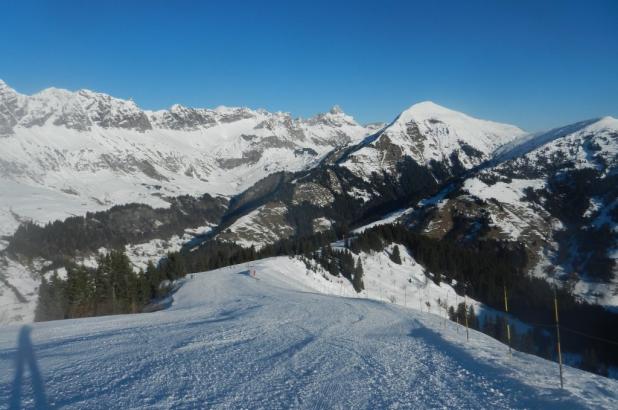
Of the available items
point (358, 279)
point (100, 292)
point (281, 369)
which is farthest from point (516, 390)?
point (358, 279)

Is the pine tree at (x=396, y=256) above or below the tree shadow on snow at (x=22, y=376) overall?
above

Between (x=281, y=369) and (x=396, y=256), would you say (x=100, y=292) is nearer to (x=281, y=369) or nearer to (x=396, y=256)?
(x=281, y=369)

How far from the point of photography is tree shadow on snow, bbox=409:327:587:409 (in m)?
11.7

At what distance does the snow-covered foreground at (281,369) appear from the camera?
38.8ft

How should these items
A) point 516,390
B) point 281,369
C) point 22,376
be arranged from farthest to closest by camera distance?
1. point 281,369
2. point 22,376
3. point 516,390

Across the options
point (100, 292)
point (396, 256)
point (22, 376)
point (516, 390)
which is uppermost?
point (396, 256)

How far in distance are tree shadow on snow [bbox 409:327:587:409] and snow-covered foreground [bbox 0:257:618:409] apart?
0.03m

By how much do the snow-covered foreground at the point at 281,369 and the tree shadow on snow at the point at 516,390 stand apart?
0.10 ft

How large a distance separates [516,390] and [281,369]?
692 cm

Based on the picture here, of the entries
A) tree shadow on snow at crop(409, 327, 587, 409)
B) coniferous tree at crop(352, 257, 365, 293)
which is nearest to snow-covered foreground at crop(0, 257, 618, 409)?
tree shadow on snow at crop(409, 327, 587, 409)

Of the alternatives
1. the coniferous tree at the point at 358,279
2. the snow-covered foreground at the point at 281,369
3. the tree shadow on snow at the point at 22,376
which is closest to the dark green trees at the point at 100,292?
the snow-covered foreground at the point at 281,369

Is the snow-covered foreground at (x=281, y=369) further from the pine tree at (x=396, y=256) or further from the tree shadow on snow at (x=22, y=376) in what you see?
the pine tree at (x=396, y=256)

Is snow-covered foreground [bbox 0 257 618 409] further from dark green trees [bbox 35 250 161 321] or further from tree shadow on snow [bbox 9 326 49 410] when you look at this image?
dark green trees [bbox 35 250 161 321]

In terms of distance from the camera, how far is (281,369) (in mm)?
14469
